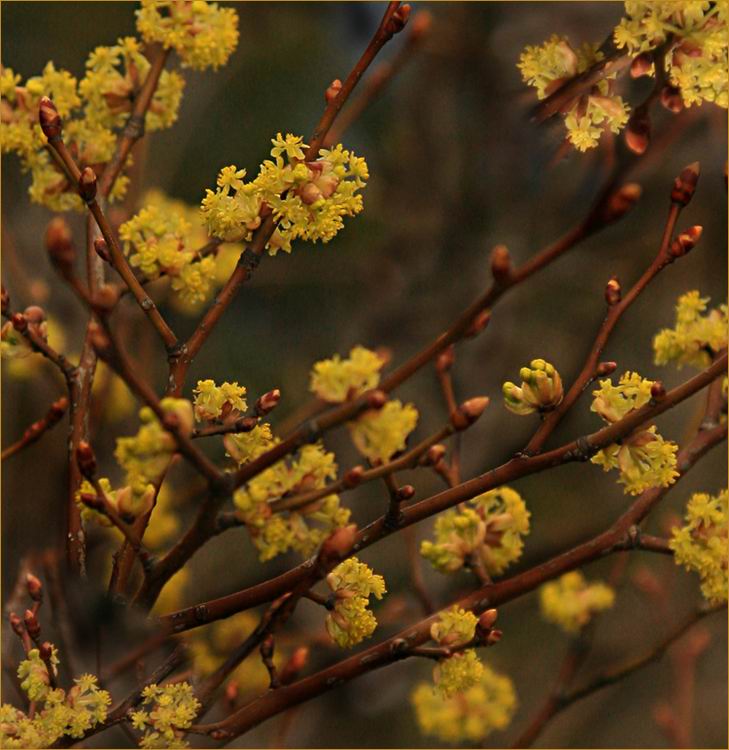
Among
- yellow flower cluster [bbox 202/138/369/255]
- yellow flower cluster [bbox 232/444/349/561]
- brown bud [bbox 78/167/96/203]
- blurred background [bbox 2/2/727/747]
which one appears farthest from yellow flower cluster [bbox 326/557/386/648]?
blurred background [bbox 2/2/727/747]

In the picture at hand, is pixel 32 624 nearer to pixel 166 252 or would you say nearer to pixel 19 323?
pixel 19 323

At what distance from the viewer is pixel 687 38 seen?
3.75 feet

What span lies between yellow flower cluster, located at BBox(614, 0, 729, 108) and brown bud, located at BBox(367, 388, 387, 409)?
1.78 ft

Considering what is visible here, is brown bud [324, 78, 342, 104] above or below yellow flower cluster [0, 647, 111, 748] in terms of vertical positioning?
above

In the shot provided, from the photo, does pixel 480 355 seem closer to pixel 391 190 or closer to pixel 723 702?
pixel 391 190

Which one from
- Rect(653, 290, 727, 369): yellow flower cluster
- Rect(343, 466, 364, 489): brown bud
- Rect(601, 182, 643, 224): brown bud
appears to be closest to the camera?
Rect(601, 182, 643, 224): brown bud

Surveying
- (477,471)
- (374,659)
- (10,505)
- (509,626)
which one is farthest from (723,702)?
(374,659)

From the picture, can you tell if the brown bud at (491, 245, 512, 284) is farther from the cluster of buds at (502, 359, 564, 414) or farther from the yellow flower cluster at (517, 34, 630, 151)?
the yellow flower cluster at (517, 34, 630, 151)

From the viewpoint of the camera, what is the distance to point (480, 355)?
2.89 meters

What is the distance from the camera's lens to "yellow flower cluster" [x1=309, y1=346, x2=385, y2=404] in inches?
36.4

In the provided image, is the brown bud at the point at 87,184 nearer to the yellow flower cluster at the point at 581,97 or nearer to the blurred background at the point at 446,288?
the yellow flower cluster at the point at 581,97

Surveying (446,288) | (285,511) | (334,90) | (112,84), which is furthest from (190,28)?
(446,288)

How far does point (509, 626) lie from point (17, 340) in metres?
2.48

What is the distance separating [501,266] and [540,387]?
1.01 ft
